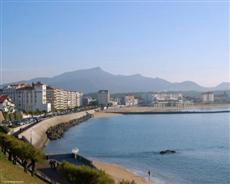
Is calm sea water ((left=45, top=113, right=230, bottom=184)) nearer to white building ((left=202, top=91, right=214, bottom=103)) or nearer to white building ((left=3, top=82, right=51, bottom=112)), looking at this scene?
white building ((left=3, top=82, right=51, bottom=112))

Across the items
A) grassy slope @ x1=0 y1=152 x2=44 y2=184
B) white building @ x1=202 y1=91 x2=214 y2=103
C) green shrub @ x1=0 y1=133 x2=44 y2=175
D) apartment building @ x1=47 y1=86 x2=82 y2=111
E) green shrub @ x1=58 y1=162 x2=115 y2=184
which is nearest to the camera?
green shrub @ x1=58 y1=162 x2=115 y2=184

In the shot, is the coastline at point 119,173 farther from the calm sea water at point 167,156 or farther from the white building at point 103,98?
the white building at point 103,98

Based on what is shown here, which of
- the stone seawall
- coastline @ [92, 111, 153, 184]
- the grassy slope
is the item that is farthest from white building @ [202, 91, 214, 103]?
the grassy slope

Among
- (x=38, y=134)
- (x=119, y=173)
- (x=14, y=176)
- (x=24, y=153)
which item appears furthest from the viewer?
(x=38, y=134)

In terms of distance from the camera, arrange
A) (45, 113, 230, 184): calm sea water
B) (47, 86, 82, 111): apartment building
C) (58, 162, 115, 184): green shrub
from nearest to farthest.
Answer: (58, 162, 115, 184): green shrub < (45, 113, 230, 184): calm sea water < (47, 86, 82, 111): apartment building

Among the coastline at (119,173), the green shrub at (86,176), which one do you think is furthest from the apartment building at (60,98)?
the green shrub at (86,176)

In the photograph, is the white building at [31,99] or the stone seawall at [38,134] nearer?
the stone seawall at [38,134]

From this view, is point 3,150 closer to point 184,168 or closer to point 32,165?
point 32,165

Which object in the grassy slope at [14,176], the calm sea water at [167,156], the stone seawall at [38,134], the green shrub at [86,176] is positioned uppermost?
the green shrub at [86,176]

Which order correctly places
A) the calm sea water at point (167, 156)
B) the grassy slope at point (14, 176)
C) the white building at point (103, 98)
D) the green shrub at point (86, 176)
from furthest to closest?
the white building at point (103, 98) → the calm sea water at point (167, 156) → the grassy slope at point (14, 176) → the green shrub at point (86, 176)

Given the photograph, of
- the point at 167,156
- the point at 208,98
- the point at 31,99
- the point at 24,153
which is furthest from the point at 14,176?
the point at 208,98

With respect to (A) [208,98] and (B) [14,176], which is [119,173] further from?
(A) [208,98]

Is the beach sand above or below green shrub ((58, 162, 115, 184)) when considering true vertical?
below

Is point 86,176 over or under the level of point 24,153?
over
